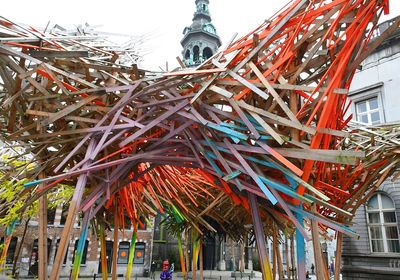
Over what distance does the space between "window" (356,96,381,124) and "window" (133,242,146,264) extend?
2339 cm

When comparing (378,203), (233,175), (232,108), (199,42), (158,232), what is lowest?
(158,232)

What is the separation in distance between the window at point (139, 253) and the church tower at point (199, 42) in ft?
65.8

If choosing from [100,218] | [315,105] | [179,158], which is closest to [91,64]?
[179,158]

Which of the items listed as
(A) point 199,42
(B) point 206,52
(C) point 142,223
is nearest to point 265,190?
(C) point 142,223

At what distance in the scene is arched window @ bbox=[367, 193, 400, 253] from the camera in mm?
14281

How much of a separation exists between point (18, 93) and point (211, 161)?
283cm

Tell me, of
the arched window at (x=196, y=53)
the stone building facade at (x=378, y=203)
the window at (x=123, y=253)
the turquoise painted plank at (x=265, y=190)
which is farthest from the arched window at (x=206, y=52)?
the turquoise painted plank at (x=265, y=190)

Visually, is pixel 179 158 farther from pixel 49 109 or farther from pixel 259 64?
pixel 49 109

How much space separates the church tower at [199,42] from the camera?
1405 inches

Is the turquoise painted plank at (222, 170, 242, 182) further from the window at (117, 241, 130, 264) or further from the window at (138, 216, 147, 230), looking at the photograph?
the window at (117, 241, 130, 264)

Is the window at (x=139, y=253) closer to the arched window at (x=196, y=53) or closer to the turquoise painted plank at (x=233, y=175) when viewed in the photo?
the arched window at (x=196, y=53)

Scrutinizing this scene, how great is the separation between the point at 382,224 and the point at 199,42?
91.4 ft

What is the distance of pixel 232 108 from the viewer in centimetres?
418

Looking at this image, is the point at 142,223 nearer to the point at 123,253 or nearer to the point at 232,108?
the point at 232,108
